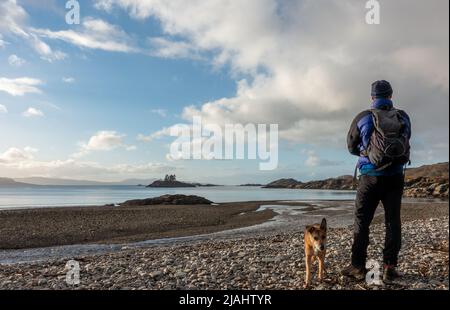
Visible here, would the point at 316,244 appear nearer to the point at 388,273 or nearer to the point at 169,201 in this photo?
the point at 388,273

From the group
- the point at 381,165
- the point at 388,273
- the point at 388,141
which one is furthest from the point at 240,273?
the point at 388,141

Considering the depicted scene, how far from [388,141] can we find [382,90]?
1.21 metres

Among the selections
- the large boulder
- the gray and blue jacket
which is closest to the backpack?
the gray and blue jacket

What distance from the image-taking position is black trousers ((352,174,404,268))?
24.6ft

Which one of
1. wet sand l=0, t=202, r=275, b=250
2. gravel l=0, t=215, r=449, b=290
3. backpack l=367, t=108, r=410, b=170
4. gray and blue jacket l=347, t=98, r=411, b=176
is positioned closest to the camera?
backpack l=367, t=108, r=410, b=170

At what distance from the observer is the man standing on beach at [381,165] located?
7.23 m

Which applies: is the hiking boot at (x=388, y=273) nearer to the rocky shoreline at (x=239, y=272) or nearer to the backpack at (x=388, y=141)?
the rocky shoreline at (x=239, y=272)

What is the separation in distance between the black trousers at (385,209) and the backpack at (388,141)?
39cm

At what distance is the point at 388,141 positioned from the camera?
7.18 m

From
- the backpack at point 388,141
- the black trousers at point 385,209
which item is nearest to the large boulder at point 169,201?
the black trousers at point 385,209

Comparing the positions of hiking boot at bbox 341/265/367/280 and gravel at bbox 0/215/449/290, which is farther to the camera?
gravel at bbox 0/215/449/290

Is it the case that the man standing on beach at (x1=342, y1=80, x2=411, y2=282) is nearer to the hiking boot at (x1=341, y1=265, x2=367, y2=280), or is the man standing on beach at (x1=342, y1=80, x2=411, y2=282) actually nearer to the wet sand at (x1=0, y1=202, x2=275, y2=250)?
the hiking boot at (x1=341, y1=265, x2=367, y2=280)
